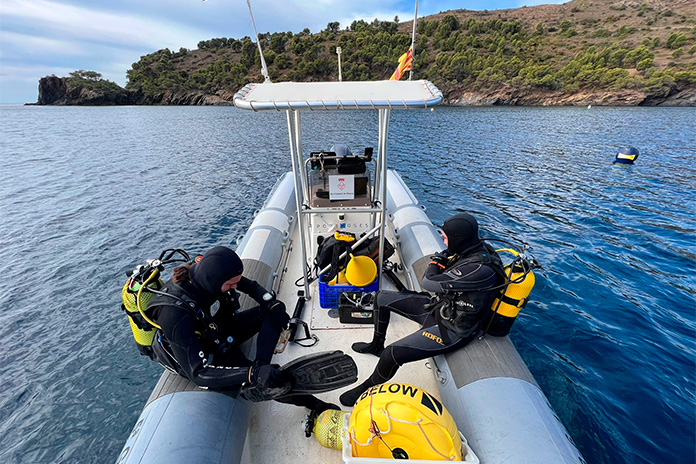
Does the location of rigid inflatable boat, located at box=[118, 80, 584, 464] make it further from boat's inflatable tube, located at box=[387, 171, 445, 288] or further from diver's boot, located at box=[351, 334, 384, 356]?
boat's inflatable tube, located at box=[387, 171, 445, 288]

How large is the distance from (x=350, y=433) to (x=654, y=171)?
16355 millimetres

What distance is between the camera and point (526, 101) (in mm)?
51531

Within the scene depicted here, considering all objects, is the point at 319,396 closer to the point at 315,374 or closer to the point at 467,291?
the point at 315,374

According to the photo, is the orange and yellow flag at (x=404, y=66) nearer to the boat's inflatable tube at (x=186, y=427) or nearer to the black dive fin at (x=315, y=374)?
the black dive fin at (x=315, y=374)

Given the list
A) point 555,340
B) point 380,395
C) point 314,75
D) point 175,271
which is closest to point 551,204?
point 555,340

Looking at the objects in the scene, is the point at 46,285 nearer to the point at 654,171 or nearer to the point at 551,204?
the point at 551,204

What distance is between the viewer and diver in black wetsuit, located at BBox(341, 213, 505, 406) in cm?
246

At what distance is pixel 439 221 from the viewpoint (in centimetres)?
865

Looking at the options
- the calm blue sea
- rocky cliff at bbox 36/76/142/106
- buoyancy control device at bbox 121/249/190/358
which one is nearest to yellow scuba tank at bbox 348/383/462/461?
buoyancy control device at bbox 121/249/190/358

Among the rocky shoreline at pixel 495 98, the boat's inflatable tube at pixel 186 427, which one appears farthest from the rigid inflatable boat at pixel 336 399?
the rocky shoreline at pixel 495 98

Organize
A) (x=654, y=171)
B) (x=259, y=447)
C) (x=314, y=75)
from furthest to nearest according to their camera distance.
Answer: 1. (x=314, y=75)
2. (x=654, y=171)
3. (x=259, y=447)

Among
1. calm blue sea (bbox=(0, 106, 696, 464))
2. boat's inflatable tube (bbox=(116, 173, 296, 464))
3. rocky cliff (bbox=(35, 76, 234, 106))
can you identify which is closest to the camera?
boat's inflatable tube (bbox=(116, 173, 296, 464))

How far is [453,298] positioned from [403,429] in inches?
44.2

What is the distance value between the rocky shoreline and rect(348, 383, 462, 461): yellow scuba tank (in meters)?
55.7
